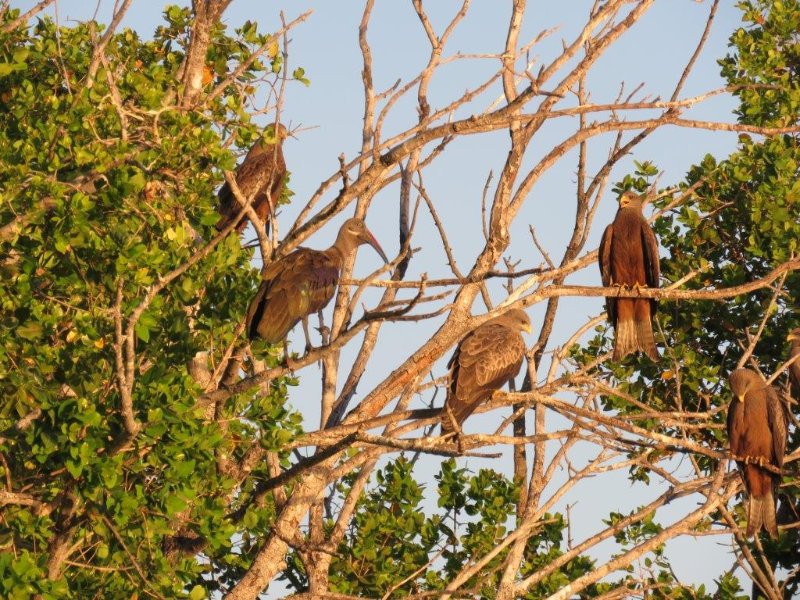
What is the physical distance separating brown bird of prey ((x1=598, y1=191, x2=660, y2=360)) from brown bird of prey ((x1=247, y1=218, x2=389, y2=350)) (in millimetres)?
2192

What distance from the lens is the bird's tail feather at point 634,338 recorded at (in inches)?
382

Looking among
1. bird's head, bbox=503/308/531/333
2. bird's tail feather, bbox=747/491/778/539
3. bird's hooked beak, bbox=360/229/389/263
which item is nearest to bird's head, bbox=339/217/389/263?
bird's hooked beak, bbox=360/229/389/263

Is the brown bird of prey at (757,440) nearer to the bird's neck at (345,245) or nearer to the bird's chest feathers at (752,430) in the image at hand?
the bird's chest feathers at (752,430)

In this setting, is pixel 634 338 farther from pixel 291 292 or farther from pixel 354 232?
pixel 291 292

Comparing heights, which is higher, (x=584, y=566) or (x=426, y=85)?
(x=426, y=85)

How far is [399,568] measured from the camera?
934 centimetres

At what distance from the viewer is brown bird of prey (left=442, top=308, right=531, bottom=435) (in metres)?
8.66

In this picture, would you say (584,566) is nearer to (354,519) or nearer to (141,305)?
(354,519)

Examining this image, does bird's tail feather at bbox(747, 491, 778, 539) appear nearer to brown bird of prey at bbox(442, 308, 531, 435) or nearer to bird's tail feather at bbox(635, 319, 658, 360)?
bird's tail feather at bbox(635, 319, 658, 360)

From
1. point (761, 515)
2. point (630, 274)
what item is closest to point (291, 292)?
point (630, 274)

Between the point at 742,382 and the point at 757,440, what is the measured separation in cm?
50

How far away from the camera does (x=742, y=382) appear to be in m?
9.17

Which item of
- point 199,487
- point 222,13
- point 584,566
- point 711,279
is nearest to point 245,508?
point 199,487

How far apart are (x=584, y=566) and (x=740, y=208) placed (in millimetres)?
3408
